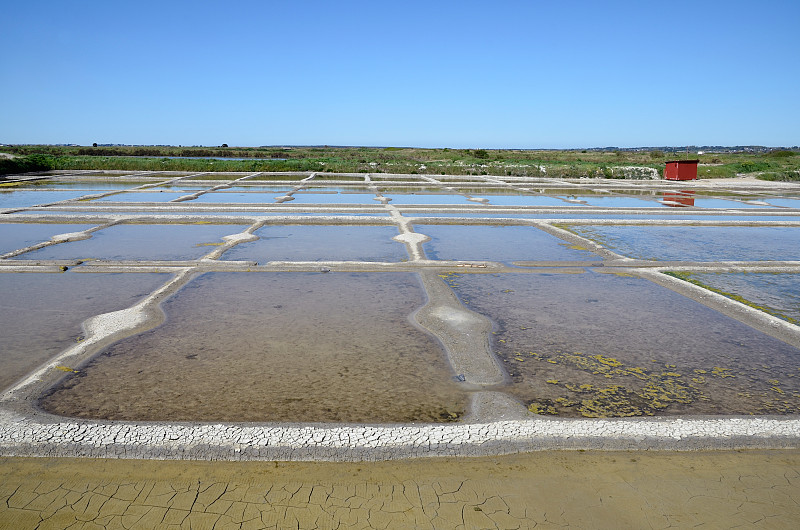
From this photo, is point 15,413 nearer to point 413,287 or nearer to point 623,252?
point 413,287

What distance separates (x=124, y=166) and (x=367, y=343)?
36.1 metres

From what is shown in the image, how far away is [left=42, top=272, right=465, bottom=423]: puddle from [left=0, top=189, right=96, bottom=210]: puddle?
12311 mm

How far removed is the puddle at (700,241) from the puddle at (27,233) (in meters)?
10.4

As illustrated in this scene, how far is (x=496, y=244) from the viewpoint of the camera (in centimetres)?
1004

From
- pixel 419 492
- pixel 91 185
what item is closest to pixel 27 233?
pixel 419 492

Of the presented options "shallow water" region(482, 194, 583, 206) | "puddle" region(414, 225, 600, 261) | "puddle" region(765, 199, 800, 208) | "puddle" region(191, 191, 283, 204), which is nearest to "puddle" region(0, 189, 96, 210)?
"puddle" region(191, 191, 283, 204)

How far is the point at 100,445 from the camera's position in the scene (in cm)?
309

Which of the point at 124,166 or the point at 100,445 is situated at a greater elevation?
the point at 124,166

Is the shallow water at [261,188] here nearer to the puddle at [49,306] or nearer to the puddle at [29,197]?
the puddle at [29,197]

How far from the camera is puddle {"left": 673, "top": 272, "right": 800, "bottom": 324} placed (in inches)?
239

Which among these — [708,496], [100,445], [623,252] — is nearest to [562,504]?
[708,496]

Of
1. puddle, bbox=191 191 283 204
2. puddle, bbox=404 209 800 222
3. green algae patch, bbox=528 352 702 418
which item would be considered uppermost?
puddle, bbox=191 191 283 204

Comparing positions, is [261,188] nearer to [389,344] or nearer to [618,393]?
[389,344]

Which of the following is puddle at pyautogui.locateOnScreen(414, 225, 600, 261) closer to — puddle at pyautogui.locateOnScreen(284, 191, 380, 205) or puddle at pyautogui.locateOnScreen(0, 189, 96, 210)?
puddle at pyautogui.locateOnScreen(284, 191, 380, 205)
